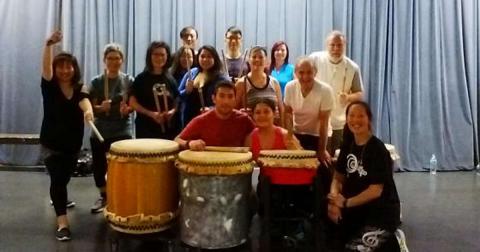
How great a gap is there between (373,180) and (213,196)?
82 cm

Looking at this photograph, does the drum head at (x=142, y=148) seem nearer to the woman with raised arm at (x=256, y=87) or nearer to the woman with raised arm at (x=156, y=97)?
the woman with raised arm at (x=156, y=97)

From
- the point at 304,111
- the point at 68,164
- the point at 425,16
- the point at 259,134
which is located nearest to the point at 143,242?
the point at 68,164

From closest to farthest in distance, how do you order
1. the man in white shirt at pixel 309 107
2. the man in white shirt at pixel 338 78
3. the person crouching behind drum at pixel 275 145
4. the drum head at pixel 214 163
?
the drum head at pixel 214 163 → the person crouching behind drum at pixel 275 145 → the man in white shirt at pixel 309 107 → the man in white shirt at pixel 338 78

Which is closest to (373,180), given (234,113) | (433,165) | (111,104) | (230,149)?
(230,149)

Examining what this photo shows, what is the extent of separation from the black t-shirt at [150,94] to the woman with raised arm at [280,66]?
0.89 m

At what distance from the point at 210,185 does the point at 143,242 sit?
2.26ft

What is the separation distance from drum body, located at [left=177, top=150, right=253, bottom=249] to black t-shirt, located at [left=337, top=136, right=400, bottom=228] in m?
0.57

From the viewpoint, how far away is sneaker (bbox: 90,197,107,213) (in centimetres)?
404

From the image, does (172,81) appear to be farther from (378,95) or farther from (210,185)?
(378,95)

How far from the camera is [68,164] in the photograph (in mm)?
3459

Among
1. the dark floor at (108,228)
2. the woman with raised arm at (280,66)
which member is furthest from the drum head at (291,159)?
the woman with raised arm at (280,66)

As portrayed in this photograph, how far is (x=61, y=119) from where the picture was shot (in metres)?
3.41

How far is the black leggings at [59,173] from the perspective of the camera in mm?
3400

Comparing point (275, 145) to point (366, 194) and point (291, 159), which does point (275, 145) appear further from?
point (366, 194)
